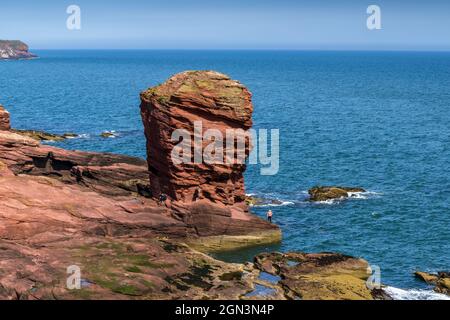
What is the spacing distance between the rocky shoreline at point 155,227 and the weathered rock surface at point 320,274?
0.09 m

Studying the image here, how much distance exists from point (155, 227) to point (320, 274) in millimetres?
15652

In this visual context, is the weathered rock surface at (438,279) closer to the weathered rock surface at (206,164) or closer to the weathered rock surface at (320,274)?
the weathered rock surface at (320,274)

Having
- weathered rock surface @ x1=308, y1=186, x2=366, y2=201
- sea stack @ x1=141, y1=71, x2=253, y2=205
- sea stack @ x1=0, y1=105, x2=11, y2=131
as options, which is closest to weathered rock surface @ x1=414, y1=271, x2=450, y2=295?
sea stack @ x1=141, y1=71, x2=253, y2=205

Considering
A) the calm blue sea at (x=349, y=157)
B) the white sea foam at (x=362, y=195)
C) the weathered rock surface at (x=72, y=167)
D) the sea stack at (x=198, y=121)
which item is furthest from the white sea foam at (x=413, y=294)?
the weathered rock surface at (x=72, y=167)

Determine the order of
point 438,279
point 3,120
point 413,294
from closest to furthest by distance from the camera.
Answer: point 413,294, point 438,279, point 3,120

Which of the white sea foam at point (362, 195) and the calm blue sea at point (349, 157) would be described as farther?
the white sea foam at point (362, 195)

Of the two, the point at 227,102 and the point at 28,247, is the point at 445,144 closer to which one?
the point at 227,102

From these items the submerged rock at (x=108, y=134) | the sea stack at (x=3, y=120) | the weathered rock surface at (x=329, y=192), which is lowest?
the weathered rock surface at (x=329, y=192)

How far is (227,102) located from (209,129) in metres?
3.05

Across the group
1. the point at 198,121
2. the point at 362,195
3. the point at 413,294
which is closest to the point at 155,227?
the point at 198,121

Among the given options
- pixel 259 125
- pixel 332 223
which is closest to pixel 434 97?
pixel 259 125

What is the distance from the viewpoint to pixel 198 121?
2216 inches

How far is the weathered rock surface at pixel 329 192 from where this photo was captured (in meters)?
70.9

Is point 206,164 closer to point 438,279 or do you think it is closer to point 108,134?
point 438,279
